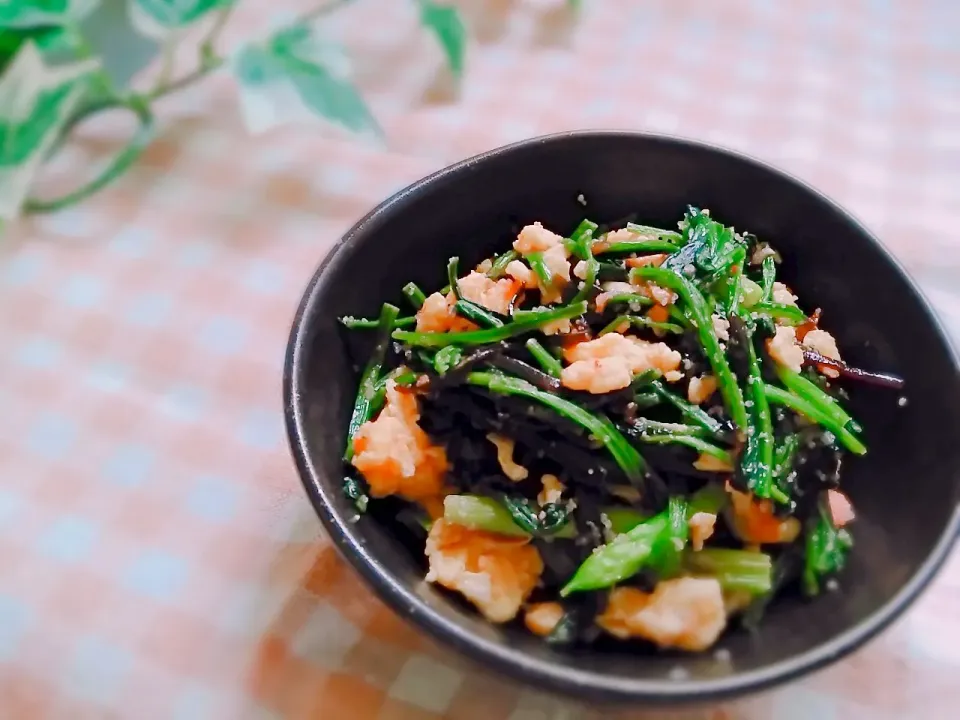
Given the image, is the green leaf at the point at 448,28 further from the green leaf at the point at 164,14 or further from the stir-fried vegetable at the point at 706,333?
the stir-fried vegetable at the point at 706,333

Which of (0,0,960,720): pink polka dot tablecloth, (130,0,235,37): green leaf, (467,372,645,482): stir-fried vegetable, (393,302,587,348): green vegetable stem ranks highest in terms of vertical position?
(130,0,235,37): green leaf

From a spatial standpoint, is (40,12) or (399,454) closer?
(399,454)

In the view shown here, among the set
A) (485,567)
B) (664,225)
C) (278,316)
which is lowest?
Result: (278,316)

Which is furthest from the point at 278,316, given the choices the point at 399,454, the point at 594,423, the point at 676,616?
the point at 676,616

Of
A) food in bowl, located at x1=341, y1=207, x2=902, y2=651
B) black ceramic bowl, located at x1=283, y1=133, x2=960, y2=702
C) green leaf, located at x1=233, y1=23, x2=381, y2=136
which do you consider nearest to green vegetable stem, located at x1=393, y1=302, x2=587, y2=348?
food in bowl, located at x1=341, y1=207, x2=902, y2=651

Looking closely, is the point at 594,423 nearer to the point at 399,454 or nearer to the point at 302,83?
the point at 399,454

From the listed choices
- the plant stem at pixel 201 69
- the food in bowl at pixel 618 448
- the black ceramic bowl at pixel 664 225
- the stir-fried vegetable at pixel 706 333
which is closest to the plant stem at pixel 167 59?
the plant stem at pixel 201 69

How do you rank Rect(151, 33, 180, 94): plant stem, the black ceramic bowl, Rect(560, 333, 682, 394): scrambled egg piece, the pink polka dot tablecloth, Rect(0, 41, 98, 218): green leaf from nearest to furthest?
the black ceramic bowl < Rect(560, 333, 682, 394): scrambled egg piece < the pink polka dot tablecloth < Rect(0, 41, 98, 218): green leaf < Rect(151, 33, 180, 94): plant stem

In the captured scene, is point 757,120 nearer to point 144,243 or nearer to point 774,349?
point 774,349

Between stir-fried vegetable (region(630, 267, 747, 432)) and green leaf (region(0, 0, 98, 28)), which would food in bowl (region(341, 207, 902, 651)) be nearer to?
stir-fried vegetable (region(630, 267, 747, 432))
